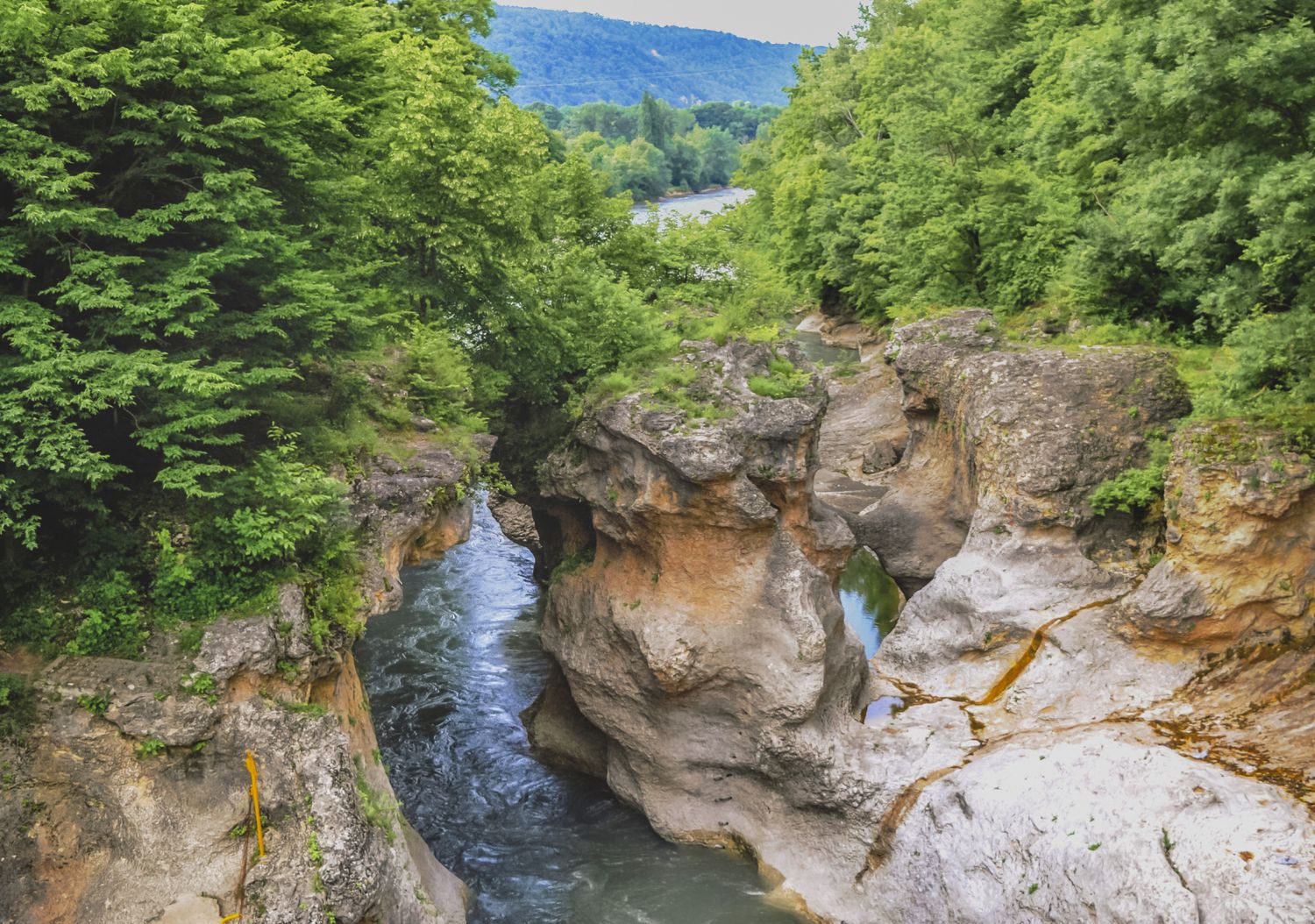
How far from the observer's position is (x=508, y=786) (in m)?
20.2

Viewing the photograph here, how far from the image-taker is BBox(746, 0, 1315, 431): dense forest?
14.9 meters

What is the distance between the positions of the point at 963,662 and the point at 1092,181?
52.1 feet

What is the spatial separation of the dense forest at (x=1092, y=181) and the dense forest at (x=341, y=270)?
94 millimetres

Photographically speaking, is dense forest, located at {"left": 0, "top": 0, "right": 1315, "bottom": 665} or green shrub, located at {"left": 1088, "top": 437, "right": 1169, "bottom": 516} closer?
dense forest, located at {"left": 0, "top": 0, "right": 1315, "bottom": 665}

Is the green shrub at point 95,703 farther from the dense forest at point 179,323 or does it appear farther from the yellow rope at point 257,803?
the yellow rope at point 257,803

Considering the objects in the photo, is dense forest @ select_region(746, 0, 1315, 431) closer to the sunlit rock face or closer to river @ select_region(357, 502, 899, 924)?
the sunlit rock face

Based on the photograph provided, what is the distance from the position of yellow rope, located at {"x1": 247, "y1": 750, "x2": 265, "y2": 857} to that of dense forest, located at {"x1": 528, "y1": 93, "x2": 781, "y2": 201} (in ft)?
272

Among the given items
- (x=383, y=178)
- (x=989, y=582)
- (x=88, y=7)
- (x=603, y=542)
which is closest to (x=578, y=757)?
(x=603, y=542)

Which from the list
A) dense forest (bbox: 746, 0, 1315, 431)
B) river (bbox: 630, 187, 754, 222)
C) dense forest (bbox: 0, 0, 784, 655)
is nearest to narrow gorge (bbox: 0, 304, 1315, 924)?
dense forest (bbox: 0, 0, 784, 655)

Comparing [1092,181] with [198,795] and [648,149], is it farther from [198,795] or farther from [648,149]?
[648,149]

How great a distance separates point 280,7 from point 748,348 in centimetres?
998

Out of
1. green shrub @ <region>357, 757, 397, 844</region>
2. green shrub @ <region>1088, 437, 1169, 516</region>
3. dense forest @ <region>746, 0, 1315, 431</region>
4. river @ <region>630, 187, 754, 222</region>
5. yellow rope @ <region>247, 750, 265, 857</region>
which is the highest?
dense forest @ <region>746, 0, 1315, 431</region>

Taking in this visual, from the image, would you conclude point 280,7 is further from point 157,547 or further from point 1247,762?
point 1247,762

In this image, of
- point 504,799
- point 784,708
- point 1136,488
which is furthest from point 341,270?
point 1136,488
